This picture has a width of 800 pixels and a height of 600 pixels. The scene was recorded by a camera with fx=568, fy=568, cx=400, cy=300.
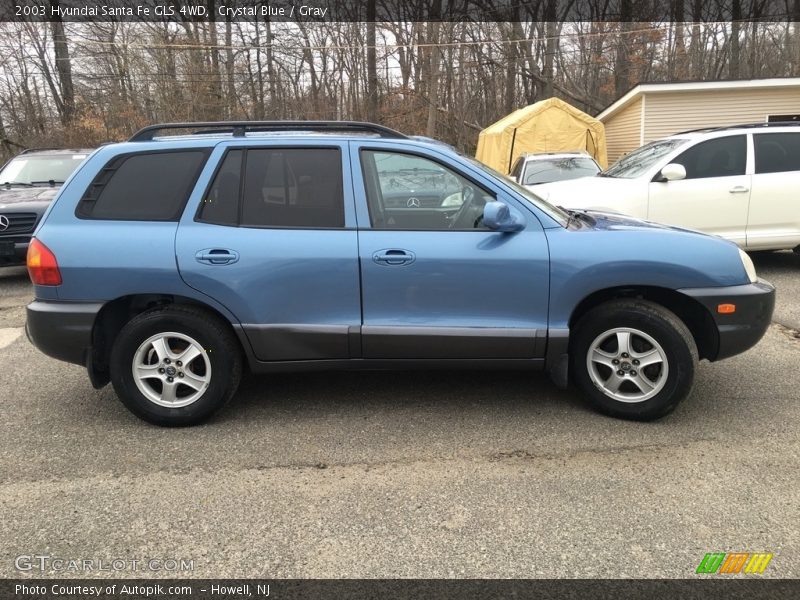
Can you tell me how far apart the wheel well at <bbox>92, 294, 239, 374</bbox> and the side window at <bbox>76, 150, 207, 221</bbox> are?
18.9 inches

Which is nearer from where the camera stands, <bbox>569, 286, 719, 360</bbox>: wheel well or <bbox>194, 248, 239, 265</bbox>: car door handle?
<bbox>194, 248, 239, 265</bbox>: car door handle

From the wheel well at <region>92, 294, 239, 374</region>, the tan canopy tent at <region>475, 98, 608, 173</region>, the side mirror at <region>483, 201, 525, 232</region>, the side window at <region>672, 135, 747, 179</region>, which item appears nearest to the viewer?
the side mirror at <region>483, 201, 525, 232</region>

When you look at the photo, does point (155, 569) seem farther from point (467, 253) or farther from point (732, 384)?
point (732, 384)

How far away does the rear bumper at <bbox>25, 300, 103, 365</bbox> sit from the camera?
10.9 feet

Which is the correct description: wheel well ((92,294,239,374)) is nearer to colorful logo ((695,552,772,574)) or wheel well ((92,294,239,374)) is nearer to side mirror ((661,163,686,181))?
colorful logo ((695,552,772,574))

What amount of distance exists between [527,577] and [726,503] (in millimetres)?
1123

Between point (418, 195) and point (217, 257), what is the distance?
127 centimetres

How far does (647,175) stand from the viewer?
7.01 meters

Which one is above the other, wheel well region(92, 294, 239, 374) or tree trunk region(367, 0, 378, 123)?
tree trunk region(367, 0, 378, 123)

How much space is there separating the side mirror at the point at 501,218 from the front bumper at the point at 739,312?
1.06 meters

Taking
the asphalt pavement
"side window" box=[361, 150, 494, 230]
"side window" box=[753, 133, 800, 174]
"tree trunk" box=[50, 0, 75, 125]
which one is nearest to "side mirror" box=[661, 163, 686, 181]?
"side window" box=[753, 133, 800, 174]

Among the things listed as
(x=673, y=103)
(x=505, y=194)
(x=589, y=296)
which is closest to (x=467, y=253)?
(x=505, y=194)

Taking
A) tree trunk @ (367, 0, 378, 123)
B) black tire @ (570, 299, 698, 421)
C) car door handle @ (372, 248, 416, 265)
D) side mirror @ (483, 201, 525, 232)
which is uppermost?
tree trunk @ (367, 0, 378, 123)

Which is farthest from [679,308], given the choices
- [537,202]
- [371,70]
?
[371,70]
